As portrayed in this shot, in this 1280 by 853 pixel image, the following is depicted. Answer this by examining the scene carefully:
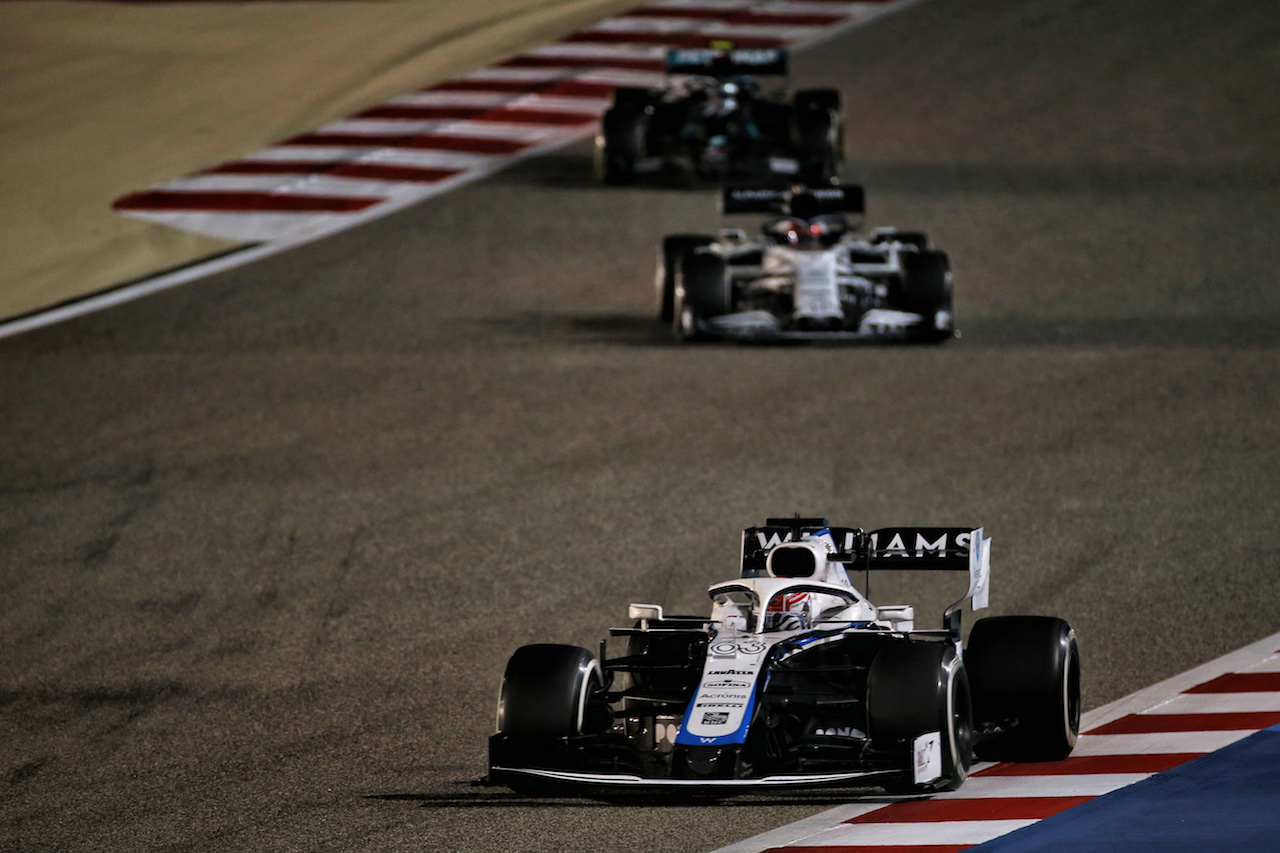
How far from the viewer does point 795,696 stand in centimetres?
786

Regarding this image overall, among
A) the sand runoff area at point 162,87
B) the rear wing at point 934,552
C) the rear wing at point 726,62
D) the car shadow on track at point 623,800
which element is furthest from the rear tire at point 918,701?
the rear wing at point 726,62

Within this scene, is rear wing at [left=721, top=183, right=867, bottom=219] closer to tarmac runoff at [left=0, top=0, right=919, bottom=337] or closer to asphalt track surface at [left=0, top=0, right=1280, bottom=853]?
asphalt track surface at [left=0, top=0, right=1280, bottom=853]

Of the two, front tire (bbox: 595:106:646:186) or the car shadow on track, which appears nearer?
the car shadow on track

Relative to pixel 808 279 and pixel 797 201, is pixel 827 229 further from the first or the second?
pixel 808 279

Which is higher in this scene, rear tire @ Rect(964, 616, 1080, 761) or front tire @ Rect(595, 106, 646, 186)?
front tire @ Rect(595, 106, 646, 186)

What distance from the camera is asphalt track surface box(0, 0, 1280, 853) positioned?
855 centimetres

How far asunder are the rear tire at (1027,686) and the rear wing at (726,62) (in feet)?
44.6

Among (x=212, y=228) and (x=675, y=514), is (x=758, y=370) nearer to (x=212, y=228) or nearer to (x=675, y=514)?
(x=675, y=514)

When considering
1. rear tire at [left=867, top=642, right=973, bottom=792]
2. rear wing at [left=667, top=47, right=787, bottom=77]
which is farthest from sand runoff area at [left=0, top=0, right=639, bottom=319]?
rear tire at [left=867, top=642, right=973, bottom=792]

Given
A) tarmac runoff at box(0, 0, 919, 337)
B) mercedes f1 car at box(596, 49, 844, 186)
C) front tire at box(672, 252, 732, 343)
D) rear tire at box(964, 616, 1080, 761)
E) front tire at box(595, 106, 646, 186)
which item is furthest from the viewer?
front tire at box(595, 106, 646, 186)

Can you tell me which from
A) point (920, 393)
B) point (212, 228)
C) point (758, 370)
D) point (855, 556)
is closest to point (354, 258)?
point (212, 228)

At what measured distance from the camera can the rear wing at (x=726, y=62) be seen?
20.9 meters

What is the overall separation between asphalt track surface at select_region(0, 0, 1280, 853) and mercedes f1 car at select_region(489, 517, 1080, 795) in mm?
227

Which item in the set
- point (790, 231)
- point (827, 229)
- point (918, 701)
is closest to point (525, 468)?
point (790, 231)
